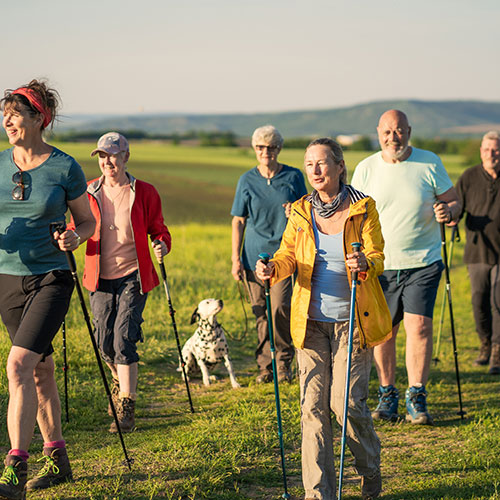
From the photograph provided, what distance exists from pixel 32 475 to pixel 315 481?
82.0 inches

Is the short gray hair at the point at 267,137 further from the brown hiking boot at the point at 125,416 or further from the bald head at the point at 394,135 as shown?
the brown hiking boot at the point at 125,416

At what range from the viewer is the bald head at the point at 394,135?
283 inches

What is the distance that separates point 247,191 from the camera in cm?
886

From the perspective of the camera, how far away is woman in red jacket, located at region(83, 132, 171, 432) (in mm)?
7055

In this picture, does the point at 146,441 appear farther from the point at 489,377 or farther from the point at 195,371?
the point at 489,377

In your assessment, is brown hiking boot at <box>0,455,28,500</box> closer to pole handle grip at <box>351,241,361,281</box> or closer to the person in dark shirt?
pole handle grip at <box>351,241,361,281</box>

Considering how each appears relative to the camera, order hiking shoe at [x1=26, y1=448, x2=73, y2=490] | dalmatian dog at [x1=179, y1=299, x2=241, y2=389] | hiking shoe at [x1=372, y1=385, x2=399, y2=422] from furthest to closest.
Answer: dalmatian dog at [x1=179, y1=299, x2=241, y2=389] → hiking shoe at [x1=372, y1=385, x2=399, y2=422] → hiking shoe at [x1=26, y1=448, x2=73, y2=490]

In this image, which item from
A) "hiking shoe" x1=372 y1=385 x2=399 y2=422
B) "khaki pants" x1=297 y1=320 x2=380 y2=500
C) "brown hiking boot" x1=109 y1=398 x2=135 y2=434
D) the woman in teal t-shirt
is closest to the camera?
the woman in teal t-shirt

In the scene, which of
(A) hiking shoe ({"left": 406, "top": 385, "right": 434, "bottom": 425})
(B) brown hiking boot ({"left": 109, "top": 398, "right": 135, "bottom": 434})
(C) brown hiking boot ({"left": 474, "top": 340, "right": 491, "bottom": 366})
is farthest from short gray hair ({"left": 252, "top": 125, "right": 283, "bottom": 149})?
(C) brown hiking boot ({"left": 474, "top": 340, "right": 491, "bottom": 366})

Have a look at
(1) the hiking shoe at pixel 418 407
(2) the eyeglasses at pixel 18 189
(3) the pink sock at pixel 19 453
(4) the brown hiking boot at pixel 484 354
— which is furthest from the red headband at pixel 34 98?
(4) the brown hiking boot at pixel 484 354

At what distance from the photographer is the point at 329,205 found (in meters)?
5.34

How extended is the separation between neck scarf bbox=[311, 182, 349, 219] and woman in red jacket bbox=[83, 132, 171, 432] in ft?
6.79

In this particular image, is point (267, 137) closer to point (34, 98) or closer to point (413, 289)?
point (413, 289)

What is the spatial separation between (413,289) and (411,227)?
560mm
